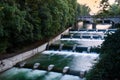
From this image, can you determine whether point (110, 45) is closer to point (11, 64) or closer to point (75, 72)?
point (75, 72)

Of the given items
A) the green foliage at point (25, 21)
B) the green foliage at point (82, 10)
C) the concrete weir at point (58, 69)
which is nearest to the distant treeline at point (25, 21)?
the green foliage at point (25, 21)

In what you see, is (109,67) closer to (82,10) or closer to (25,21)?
(25,21)

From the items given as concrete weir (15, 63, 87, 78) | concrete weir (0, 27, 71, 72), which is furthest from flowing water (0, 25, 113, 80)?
concrete weir (0, 27, 71, 72)

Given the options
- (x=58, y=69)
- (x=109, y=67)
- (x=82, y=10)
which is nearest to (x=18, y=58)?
(x=58, y=69)

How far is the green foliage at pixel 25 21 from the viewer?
68.6 ft

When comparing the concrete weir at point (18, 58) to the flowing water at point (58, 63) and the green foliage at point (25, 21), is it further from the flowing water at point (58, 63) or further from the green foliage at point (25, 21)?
the green foliage at point (25, 21)

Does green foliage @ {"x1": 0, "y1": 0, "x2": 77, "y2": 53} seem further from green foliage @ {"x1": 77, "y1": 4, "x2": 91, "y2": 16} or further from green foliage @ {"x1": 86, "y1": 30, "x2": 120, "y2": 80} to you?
green foliage @ {"x1": 77, "y1": 4, "x2": 91, "y2": 16}

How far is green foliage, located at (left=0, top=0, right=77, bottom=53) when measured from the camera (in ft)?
68.6

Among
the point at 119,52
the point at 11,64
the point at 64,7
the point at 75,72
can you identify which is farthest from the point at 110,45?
the point at 64,7

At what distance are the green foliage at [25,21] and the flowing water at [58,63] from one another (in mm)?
1954

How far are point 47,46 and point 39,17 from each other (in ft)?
14.1

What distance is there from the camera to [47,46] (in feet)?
100

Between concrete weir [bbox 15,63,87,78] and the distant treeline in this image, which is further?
the distant treeline

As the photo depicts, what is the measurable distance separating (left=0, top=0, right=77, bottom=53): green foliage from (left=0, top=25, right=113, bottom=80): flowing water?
1954 mm
